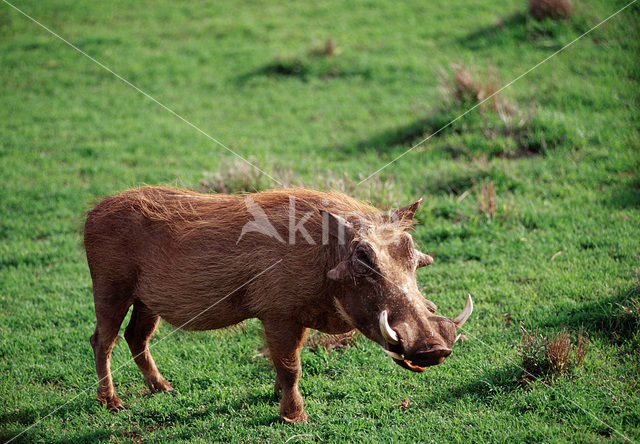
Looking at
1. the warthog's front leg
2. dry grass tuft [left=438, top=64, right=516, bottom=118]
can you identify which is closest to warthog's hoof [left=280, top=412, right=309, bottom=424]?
the warthog's front leg

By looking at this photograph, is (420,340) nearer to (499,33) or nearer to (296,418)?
(296,418)

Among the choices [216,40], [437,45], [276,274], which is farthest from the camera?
[216,40]

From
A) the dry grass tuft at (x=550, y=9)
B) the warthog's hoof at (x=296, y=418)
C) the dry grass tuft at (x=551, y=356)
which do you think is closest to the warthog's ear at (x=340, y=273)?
the warthog's hoof at (x=296, y=418)

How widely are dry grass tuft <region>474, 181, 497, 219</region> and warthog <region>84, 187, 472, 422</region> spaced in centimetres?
293

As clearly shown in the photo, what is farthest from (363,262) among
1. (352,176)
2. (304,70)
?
(304,70)

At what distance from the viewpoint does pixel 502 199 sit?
7.38 m

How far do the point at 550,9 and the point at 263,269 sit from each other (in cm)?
935

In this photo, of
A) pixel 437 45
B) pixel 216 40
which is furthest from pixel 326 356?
pixel 216 40

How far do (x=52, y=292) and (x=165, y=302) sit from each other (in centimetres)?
251

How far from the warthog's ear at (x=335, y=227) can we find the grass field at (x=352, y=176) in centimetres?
134

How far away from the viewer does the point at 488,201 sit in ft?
23.6

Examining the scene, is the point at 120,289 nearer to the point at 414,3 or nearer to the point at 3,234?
the point at 3,234

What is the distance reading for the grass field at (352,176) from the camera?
15.5 feet

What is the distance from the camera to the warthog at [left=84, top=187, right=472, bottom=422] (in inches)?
157
